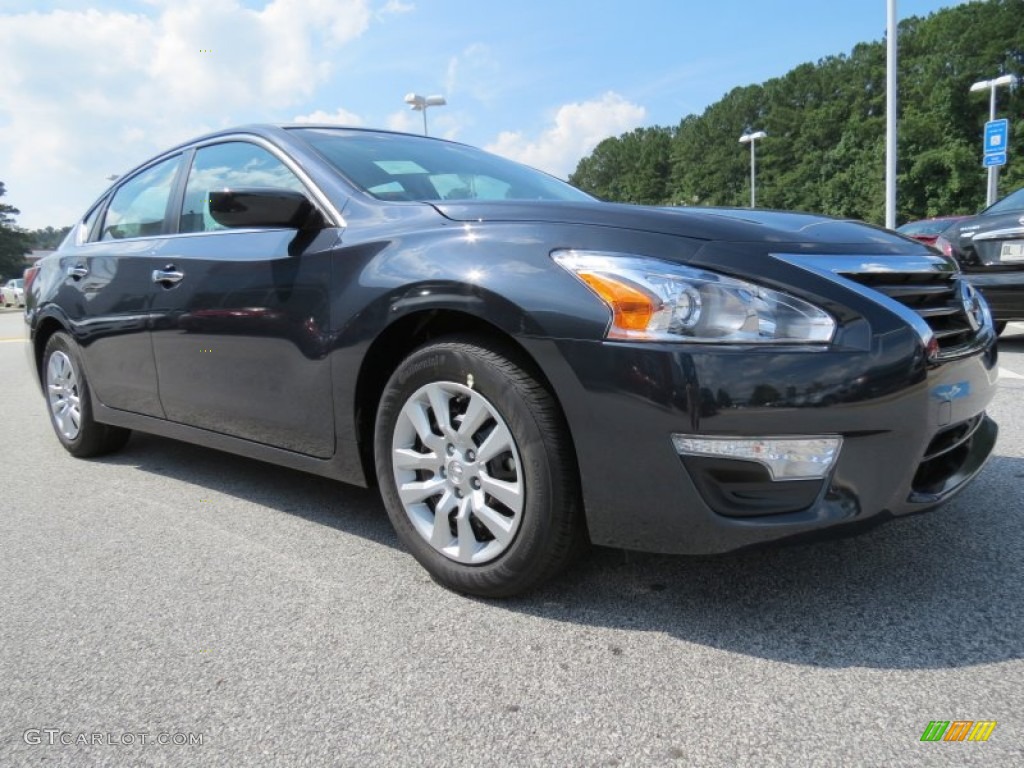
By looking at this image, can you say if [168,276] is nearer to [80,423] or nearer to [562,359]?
[80,423]

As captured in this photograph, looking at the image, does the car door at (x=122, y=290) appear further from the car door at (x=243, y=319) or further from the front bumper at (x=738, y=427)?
the front bumper at (x=738, y=427)

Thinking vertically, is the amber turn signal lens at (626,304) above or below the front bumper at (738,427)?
above

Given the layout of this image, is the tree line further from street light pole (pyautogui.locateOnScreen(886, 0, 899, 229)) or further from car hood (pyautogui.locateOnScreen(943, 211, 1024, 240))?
car hood (pyautogui.locateOnScreen(943, 211, 1024, 240))

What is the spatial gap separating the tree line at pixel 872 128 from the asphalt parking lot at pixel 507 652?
103 feet

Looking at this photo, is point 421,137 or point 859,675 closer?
point 859,675

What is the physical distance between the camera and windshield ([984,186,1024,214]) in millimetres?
6080

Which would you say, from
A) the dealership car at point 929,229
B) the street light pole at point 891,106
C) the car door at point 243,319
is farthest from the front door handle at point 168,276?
the street light pole at point 891,106

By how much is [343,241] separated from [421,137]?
1179 millimetres

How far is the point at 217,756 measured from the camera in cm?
164

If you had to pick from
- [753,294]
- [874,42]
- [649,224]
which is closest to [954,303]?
[753,294]

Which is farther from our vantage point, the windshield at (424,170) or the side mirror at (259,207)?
the windshield at (424,170)

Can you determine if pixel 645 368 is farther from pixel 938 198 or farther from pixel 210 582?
pixel 938 198

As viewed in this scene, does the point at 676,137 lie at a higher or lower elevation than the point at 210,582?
higher

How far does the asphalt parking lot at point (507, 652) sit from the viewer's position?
1.64 metres
